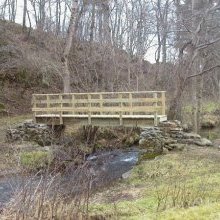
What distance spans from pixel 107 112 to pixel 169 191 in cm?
899

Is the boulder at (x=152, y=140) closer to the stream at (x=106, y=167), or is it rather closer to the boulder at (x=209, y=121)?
the stream at (x=106, y=167)

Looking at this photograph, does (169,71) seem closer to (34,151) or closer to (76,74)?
(76,74)

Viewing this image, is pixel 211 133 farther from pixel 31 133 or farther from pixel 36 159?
pixel 36 159

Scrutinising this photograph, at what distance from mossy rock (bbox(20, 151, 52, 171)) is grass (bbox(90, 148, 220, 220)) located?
3.20 m

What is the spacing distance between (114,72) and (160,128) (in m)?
9.98

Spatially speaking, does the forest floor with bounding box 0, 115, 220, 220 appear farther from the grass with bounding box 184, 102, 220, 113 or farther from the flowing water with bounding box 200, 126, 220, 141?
the grass with bounding box 184, 102, 220, 113

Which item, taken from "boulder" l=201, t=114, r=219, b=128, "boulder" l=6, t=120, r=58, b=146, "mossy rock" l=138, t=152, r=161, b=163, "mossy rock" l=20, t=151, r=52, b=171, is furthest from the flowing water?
"mossy rock" l=20, t=151, r=52, b=171

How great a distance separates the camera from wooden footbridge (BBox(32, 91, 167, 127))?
13.8 m

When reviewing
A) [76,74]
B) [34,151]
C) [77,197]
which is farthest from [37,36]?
[77,197]

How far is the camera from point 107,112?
16.4 meters

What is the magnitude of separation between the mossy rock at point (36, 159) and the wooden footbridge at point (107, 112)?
282 centimetres

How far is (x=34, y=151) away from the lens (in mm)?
14062

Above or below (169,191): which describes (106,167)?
below

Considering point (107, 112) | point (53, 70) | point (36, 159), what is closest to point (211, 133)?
point (107, 112)
